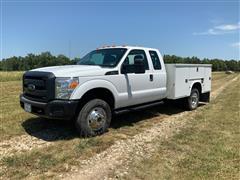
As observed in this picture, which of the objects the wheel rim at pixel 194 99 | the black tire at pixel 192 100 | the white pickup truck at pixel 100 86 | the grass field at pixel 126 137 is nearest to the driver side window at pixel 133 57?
the white pickup truck at pixel 100 86

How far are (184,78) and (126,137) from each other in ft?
11.6

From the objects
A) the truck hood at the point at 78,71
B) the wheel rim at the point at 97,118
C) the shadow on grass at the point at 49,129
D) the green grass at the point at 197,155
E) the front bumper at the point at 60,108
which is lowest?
the green grass at the point at 197,155

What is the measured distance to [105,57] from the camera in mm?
6500

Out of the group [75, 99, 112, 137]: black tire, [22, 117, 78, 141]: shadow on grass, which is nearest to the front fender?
[75, 99, 112, 137]: black tire

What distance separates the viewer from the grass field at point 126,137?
394 centimetres

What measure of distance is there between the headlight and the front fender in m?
0.10

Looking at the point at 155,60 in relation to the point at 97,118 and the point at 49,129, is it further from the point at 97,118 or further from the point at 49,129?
the point at 49,129

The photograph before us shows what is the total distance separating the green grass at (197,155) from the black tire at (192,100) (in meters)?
1.86

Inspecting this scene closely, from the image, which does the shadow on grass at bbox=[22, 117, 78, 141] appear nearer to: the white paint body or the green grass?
the white paint body

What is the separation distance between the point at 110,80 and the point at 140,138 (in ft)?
4.89

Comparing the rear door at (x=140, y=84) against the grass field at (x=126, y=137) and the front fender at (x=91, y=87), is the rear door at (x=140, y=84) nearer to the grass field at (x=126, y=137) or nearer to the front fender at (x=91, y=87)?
the front fender at (x=91, y=87)

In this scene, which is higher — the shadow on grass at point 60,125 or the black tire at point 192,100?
the black tire at point 192,100

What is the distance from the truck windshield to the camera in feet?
Answer: 20.3

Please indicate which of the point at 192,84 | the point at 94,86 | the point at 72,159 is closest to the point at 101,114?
the point at 94,86
